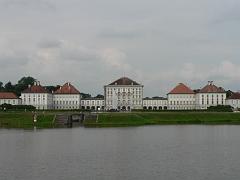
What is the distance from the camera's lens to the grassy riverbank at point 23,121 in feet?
221

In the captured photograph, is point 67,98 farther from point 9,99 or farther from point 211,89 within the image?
point 211,89

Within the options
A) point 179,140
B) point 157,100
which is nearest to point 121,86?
point 157,100

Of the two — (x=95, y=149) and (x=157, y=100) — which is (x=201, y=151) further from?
(x=157, y=100)

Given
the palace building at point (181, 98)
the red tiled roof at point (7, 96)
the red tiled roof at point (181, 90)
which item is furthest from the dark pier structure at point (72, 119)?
the red tiled roof at point (181, 90)

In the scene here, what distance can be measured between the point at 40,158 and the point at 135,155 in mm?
5589

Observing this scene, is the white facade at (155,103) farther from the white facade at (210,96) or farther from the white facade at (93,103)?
the white facade at (93,103)

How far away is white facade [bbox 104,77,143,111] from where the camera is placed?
406ft

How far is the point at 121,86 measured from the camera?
407ft

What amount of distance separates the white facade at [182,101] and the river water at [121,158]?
8080 centimetres

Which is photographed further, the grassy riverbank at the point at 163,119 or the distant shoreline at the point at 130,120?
the grassy riverbank at the point at 163,119

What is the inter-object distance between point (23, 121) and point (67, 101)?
53022mm

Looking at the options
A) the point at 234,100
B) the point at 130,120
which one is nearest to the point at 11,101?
the point at 234,100

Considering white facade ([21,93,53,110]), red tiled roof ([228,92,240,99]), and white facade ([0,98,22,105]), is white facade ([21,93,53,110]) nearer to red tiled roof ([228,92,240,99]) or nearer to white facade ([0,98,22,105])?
white facade ([0,98,22,105])

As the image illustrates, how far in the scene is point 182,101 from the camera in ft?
414
